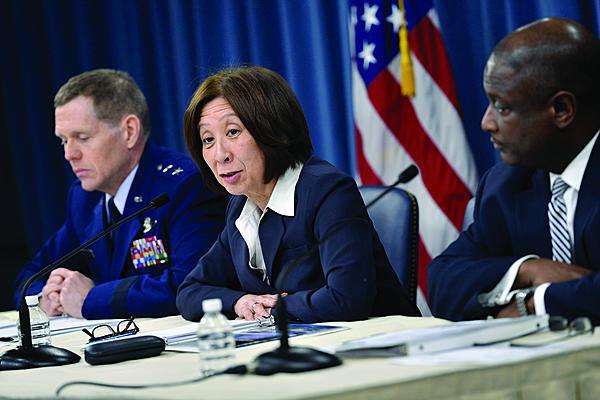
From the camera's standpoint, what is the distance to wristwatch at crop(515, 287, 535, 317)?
2.33 metres

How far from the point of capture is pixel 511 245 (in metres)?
2.74

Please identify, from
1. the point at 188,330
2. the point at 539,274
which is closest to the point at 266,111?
the point at 188,330

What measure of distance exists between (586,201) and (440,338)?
0.73 m

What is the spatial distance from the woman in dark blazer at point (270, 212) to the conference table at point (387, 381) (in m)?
0.85

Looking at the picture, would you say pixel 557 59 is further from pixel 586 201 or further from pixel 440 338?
pixel 440 338

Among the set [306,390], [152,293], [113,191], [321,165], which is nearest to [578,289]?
[306,390]

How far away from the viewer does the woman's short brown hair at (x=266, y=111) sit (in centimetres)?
308

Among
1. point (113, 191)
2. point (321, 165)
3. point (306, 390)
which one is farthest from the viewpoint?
point (113, 191)

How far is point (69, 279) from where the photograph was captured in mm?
3633

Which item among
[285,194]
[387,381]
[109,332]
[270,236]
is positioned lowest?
[109,332]

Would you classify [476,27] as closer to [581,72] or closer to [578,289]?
[581,72]

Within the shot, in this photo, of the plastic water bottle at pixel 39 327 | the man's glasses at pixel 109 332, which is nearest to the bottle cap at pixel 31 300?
the plastic water bottle at pixel 39 327

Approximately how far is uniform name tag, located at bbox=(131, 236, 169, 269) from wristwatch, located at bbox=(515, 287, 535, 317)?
66.8 inches

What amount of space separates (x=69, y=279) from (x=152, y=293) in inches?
13.4
